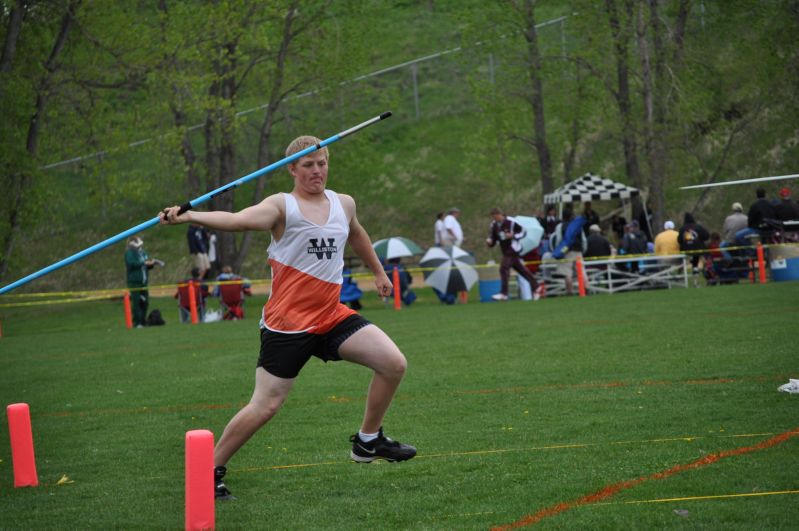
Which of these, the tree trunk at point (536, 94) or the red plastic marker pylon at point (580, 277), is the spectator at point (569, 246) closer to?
the red plastic marker pylon at point (580, 277)


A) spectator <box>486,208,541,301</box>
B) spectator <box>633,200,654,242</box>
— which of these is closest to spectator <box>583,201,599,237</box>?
spectator <box>633,200,654,242</box>

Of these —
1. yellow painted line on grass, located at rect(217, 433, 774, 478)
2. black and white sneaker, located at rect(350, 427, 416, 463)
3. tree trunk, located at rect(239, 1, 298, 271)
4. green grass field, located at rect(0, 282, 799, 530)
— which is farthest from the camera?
tree trunk, located at rect(239, 1, 298, 271)

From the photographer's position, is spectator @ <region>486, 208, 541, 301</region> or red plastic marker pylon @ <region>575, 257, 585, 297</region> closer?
spectator @ <region>486, 208, 541, 301</region>

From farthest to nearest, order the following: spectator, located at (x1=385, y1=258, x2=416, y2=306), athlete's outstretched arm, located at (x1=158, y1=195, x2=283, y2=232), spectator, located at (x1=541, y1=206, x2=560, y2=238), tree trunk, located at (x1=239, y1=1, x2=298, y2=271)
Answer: tree trunk, located at (x1=239, y1=1, x2=298, y2=271) → spectator, located at (x1=541, y1=206, x2=560, y2=238) → spectator, located at (x1=385, y1=258, x2=416, y2=306) → athlete's outstretched arm, located at (x1=158, y1=195, x2=283, y2=232)

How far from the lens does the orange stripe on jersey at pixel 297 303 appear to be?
7.40 meters

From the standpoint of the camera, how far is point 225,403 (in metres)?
12.1

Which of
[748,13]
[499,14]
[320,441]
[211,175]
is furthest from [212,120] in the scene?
[320,441]

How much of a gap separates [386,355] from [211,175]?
26143 mm

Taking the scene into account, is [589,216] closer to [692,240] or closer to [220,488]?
[692,240]

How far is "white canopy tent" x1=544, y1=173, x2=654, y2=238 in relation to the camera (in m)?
31.2

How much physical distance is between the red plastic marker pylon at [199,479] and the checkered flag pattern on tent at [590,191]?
2546 centimetres

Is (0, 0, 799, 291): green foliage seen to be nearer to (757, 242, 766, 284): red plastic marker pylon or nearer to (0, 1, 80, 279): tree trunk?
(0, 1, 80, 279): tree trunk

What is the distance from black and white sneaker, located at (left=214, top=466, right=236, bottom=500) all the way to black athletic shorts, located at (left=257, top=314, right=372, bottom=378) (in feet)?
2.28

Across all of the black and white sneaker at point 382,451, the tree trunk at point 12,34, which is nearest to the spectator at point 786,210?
the tree trunk at point 12,34
